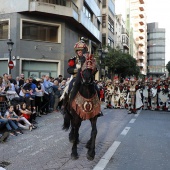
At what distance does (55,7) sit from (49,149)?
69.8 feet

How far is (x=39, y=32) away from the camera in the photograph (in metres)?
26.5

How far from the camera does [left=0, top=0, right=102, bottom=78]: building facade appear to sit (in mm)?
24766

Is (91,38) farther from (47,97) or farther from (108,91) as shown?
(47,97)

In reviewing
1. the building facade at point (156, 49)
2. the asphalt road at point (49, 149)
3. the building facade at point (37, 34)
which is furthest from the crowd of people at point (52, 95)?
the building facade at point (156, 49)

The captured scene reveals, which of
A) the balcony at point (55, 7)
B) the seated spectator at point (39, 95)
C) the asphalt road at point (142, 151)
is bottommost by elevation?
the asphalt road at point (142, 151)

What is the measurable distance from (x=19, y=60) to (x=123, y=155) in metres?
20.2

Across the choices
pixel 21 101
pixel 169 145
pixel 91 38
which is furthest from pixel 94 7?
pixel 169 145

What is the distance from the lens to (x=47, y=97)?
13.8 metres

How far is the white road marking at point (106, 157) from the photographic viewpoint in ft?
17.0

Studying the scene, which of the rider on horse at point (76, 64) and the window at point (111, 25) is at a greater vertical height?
the window at point (111, 25)

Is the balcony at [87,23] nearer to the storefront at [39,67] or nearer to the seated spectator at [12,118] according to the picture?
the storefront at [39,67]

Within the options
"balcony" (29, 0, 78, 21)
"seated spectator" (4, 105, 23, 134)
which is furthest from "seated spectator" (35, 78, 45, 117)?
"balcony" (29, 0, 78, 21)

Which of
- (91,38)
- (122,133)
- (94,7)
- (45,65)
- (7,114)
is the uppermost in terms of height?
(94,7)

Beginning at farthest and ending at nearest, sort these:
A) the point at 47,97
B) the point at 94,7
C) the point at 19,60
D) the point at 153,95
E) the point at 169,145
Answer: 1. the point at 94,7
2. the point at 19,60
3. the point at 153,95
4. the point at 47,97
5. the point at 169,145
